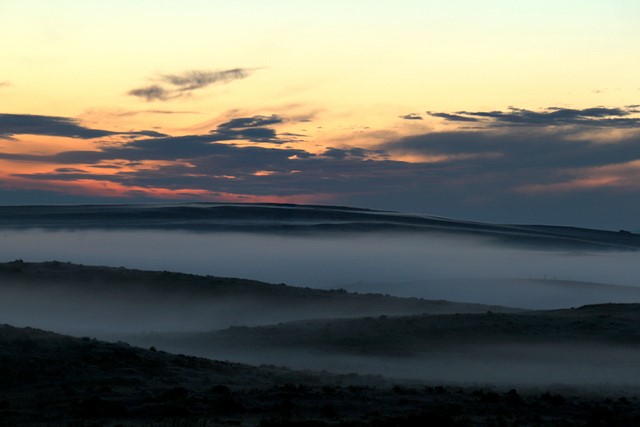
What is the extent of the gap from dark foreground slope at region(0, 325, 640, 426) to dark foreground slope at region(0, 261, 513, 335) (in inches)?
990

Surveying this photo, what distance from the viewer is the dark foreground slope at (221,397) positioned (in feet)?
90.6

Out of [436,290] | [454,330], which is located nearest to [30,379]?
[454,330]

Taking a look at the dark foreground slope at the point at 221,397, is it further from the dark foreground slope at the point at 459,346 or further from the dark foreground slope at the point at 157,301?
the dark foreground slope at the point at 157,301

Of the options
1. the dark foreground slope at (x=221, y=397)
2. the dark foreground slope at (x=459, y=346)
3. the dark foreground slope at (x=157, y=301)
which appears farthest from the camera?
the dark foreground slope at (x=157, y=301)

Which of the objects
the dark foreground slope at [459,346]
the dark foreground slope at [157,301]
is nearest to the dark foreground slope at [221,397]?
the dark foreground slope at [459,346]

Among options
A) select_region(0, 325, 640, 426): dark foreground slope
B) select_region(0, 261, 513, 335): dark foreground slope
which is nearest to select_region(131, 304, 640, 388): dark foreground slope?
select_region(0, 325, 640, 426): dark foreground slope

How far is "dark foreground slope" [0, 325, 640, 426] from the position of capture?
90.6 ft

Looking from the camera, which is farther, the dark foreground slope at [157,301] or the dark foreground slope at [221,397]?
the dark foreground slope at [157,301]

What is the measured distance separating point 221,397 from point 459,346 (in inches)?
823

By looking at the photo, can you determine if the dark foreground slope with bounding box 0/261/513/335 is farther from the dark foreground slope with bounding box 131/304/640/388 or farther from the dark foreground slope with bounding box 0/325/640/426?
the dark foreground slope with bounding box 0/325/640/426

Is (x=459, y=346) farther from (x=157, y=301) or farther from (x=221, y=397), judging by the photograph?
(x=157, y=301)

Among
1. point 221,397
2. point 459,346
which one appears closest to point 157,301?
point 459,346

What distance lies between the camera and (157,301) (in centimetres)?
7494

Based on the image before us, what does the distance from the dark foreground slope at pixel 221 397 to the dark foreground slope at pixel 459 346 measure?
5.81 metres
